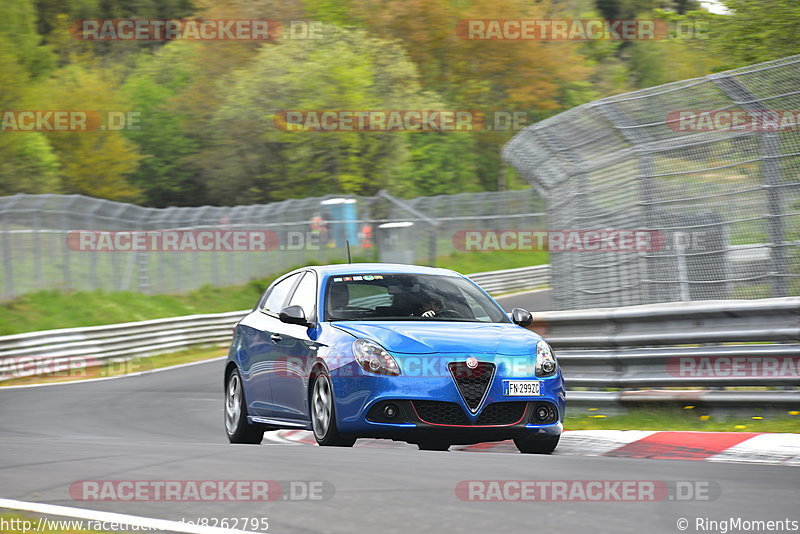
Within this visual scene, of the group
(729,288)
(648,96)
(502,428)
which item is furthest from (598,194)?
(502,428)

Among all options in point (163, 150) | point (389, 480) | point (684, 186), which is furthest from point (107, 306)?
point (163, 150)

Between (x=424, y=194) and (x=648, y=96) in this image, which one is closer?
(x=648, y=96)

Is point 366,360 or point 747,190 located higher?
point 747,190

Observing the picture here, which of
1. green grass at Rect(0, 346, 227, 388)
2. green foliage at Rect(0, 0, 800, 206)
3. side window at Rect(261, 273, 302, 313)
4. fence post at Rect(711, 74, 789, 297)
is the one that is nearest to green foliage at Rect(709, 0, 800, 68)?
fence post at Rect(711, 74, 789, 297)

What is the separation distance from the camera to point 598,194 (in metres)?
12.0

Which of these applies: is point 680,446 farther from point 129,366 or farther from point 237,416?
point 129,366

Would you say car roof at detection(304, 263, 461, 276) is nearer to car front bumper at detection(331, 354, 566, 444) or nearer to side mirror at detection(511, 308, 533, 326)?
side mirror at detection(511, 308, 533, 326)

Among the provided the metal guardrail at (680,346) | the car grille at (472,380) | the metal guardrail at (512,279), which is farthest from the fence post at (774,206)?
the metal guardrail at (512,279)

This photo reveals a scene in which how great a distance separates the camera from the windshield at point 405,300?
9.18m

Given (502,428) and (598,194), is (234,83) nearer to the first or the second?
(598,194)

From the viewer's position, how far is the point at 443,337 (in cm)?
842

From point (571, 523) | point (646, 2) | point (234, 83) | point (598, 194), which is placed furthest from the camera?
Answer: point (646, 2)

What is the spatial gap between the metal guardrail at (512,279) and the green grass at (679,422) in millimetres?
26438

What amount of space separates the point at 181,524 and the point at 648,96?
23.2 ft
